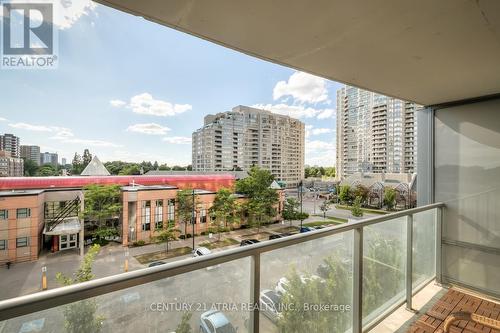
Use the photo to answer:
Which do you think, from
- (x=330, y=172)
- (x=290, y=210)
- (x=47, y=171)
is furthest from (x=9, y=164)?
(x=330, y=172)

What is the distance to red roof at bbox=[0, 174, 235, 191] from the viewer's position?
12.9 meters

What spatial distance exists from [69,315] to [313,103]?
47.2 metres

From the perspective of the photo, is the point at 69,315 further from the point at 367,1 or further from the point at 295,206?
the point at 295,206

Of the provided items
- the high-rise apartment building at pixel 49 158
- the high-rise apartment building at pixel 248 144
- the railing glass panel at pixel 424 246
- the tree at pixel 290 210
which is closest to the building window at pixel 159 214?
the high-rise apartment building at pixel 49 158

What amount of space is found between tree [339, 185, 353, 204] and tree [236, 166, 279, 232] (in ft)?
31.6

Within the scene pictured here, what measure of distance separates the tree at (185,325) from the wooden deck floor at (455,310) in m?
1.61

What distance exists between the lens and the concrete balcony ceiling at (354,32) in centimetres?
90

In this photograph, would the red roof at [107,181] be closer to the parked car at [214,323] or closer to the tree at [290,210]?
the tree at [290,210]

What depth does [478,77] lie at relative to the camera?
1650mm

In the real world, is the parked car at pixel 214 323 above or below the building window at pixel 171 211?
above

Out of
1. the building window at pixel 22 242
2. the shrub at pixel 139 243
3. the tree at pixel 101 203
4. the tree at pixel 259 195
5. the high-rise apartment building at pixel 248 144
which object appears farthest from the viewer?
the high-rise apartment building at pixel 248 144

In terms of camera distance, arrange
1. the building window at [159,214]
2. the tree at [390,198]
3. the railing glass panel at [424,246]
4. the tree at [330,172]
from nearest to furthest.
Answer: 1. the railing glass panel at [424,246]
2. the building window at [159,214]
3. the tree at [390,198]
4. the tree at [330,172]

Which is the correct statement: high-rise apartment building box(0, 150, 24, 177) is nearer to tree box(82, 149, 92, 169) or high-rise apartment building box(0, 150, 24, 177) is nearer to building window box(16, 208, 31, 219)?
building window box(16, 208, 31, 219)

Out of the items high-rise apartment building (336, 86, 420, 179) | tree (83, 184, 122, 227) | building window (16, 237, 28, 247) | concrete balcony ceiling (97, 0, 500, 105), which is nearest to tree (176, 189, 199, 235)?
tree (83, 184, 122, 227)
